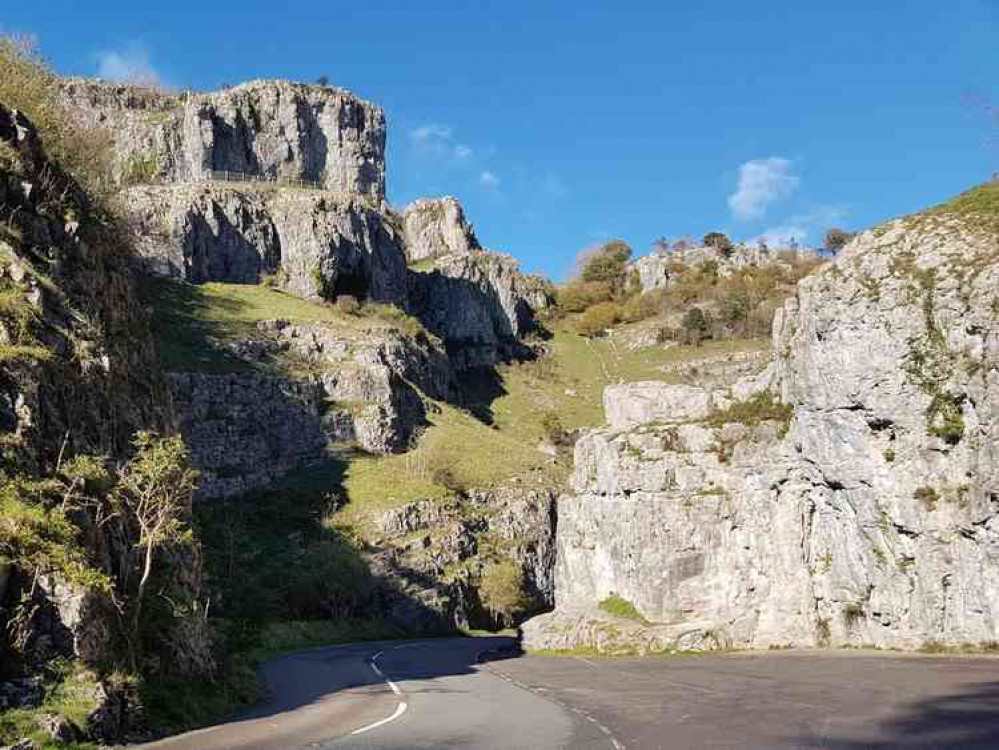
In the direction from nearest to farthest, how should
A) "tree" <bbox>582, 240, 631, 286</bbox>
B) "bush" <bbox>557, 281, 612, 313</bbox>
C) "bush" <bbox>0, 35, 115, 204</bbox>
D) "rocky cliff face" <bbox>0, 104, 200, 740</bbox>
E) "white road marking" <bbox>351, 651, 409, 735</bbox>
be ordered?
1. "rocky cliff face" <bbox>0, 104, 200, 740</bbox>
2. "white road marking" <bbox>351, 651, 409, 735</bbox>
3. "bush" <bbox>0, 35, 115, 204</bbox>
4. "bush" <bbox>557, 281, 612, 313</bbox>
5. "tree" <bbox>582, 240, 631, 286</bbox>

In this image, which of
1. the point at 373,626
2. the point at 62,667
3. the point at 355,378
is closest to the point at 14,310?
the point at 62,667

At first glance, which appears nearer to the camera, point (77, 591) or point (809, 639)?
point (77, 591)

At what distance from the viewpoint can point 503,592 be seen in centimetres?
7525

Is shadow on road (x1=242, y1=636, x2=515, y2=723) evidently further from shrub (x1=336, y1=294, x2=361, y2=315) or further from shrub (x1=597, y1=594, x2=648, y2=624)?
shrub (x1=336, y1=294, x2=361, y2=315)

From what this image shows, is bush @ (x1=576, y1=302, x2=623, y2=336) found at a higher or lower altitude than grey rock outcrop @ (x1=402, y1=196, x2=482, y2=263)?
lower

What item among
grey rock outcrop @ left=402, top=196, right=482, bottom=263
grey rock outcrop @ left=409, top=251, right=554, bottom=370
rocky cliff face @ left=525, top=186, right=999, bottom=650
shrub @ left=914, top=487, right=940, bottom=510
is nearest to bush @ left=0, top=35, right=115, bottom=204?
rocky cliff face @ left=525, top=186, right=999, bottom=650

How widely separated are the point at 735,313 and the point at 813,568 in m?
102

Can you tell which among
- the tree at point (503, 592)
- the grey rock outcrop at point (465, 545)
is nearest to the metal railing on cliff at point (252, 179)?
the grey rock outcrop at point (465, 545)

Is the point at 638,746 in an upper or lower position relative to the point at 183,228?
lower

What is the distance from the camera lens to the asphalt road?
15102mm

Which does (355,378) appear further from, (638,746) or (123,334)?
(638,746)

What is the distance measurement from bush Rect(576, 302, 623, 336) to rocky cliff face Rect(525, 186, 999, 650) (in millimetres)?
111113

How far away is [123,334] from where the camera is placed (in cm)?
2853

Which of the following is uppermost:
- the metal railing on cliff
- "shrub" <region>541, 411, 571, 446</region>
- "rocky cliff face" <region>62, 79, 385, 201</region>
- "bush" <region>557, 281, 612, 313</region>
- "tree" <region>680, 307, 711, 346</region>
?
"rocky cliff face" <region>62, 79, 385, 201</region>
